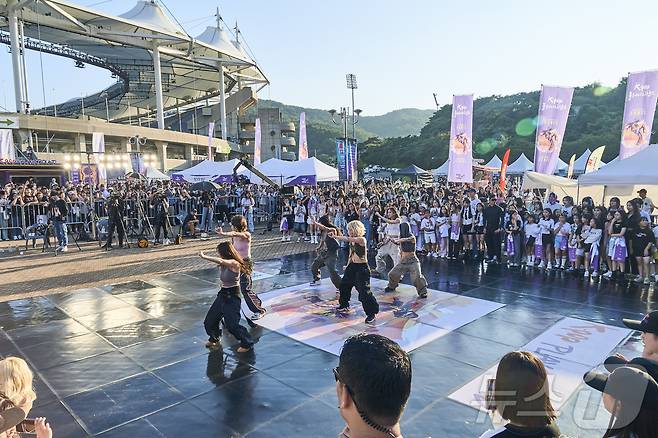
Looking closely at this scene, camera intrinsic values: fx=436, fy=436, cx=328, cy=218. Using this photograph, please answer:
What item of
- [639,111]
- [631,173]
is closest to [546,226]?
[631,173]

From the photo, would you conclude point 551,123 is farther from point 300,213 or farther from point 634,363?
point 634,363

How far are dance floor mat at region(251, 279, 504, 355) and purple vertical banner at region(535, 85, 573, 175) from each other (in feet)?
26.0

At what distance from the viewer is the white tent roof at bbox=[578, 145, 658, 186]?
33.4 feet

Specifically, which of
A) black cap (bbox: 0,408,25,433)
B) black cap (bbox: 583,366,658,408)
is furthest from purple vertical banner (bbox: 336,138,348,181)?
black cap (bbox: 583,366,658,408)

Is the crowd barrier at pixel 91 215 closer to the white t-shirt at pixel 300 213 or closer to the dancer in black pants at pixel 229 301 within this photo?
the white t-shirt at pixel 300 213

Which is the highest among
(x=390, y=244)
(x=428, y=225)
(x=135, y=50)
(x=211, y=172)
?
(x=135, y=50)

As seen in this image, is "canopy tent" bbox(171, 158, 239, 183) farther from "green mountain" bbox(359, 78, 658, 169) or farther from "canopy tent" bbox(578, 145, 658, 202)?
"green mountain" bbox(359, 78, 658, 169)

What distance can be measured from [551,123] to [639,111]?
7.66ft

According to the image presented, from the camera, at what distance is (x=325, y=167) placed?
19547mm

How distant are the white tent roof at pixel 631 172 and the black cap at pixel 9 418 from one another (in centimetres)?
1203

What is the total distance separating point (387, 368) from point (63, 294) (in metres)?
9.71

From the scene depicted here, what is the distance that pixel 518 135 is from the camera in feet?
189

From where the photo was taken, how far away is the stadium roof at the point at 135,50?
133ft

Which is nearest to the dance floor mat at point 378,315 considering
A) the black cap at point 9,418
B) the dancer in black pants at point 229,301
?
the dancer in black pants at point 229,301
